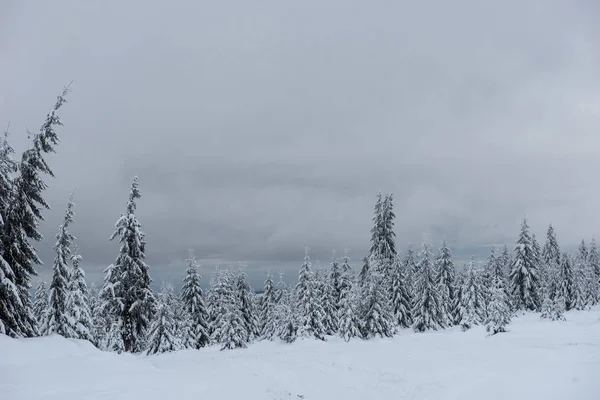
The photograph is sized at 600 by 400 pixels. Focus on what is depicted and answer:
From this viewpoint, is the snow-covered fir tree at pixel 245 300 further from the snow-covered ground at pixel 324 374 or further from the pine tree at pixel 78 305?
the snow-covered ground at pixel 324 374

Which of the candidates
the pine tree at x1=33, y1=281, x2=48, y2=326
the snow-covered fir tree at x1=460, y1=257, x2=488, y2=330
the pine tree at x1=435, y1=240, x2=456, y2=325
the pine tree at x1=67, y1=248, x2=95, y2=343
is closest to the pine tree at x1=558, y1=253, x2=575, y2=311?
the pine tree at x1=435, y1=240, x2=456, y2=325

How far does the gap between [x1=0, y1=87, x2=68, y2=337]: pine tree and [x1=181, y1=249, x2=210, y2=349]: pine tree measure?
19.5 metres

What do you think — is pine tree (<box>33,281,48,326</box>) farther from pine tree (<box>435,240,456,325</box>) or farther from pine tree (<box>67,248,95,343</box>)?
pine tree (<box>435,240,456,325</box>)

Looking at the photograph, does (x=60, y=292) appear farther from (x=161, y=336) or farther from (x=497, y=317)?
(x=497, y=317)

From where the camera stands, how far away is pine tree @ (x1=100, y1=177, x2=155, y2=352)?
91.6 ft

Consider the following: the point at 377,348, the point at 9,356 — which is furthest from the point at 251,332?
the point at 9,356

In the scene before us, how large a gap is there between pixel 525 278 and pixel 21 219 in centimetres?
5732

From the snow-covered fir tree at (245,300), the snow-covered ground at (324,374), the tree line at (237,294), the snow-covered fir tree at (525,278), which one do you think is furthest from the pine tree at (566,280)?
the snow-covered fir tree at (245,300)

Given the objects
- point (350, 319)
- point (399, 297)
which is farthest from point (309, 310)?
point (399, 297)

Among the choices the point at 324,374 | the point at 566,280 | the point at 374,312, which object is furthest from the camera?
the point at 566,280

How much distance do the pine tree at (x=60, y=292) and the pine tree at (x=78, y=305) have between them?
291 mm

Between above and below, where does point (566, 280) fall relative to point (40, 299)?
above

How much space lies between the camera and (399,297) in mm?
42094

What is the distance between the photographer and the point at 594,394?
38.4 ft
